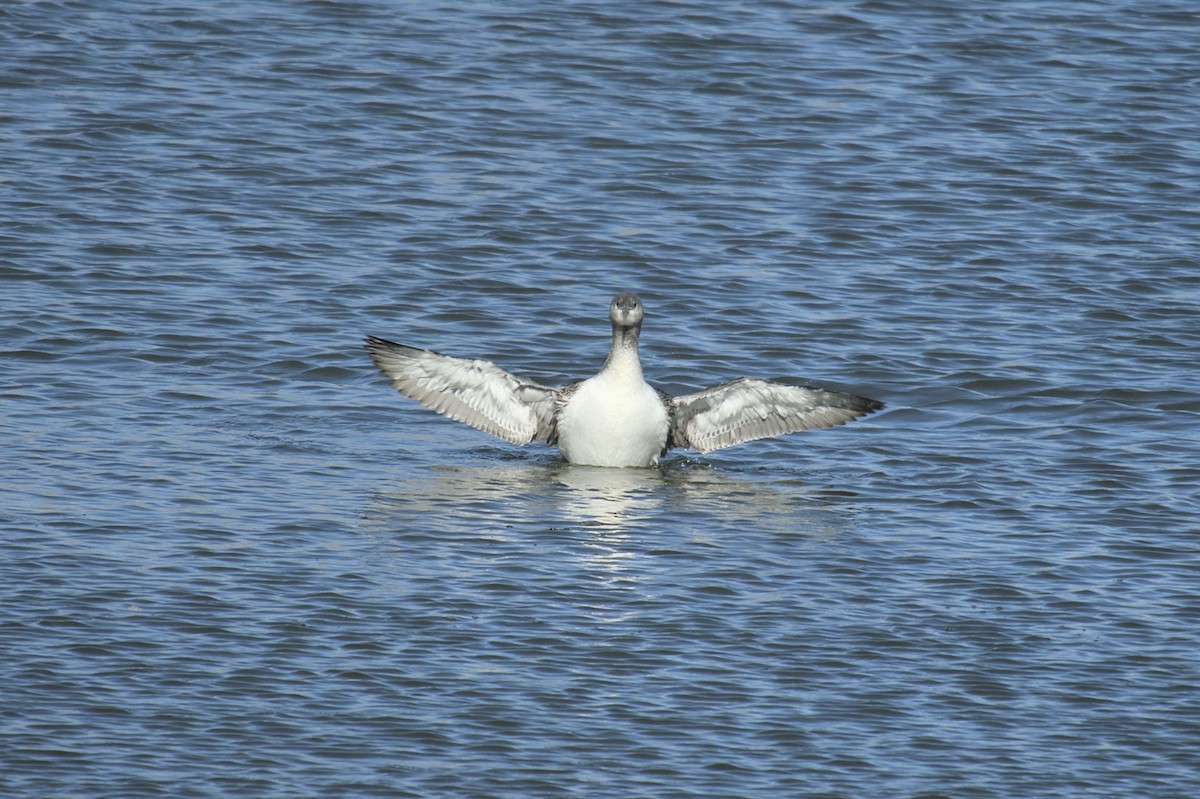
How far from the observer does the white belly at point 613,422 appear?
13.6 metres

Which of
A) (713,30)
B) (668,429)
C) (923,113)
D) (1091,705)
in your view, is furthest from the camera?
(713,30)

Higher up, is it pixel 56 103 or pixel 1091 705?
pixel 56 103

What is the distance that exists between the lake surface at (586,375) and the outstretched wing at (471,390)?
29 centimetres

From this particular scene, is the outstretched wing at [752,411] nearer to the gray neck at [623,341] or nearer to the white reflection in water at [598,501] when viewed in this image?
the white reflection in water at [598,501]

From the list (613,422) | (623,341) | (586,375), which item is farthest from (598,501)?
(586,375)

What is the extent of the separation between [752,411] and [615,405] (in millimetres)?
1161

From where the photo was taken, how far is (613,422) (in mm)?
13625

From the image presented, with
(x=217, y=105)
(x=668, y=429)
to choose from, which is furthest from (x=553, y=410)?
(x=217, y=105)

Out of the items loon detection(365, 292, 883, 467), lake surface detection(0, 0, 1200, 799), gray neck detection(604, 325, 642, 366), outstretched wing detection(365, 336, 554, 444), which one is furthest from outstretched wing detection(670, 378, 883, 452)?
outstretched wing detection(365, 336, 554, 444)

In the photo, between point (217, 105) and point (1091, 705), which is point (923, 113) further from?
point (1091, 705)

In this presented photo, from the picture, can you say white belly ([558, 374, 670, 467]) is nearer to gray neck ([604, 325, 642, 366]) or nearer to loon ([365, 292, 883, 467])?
loon ([365, 292, 883, 467])

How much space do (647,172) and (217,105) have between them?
17.7 ft

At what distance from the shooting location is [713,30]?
2659 cm

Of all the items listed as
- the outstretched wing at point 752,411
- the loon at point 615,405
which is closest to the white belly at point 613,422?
the loon at point 615,405
